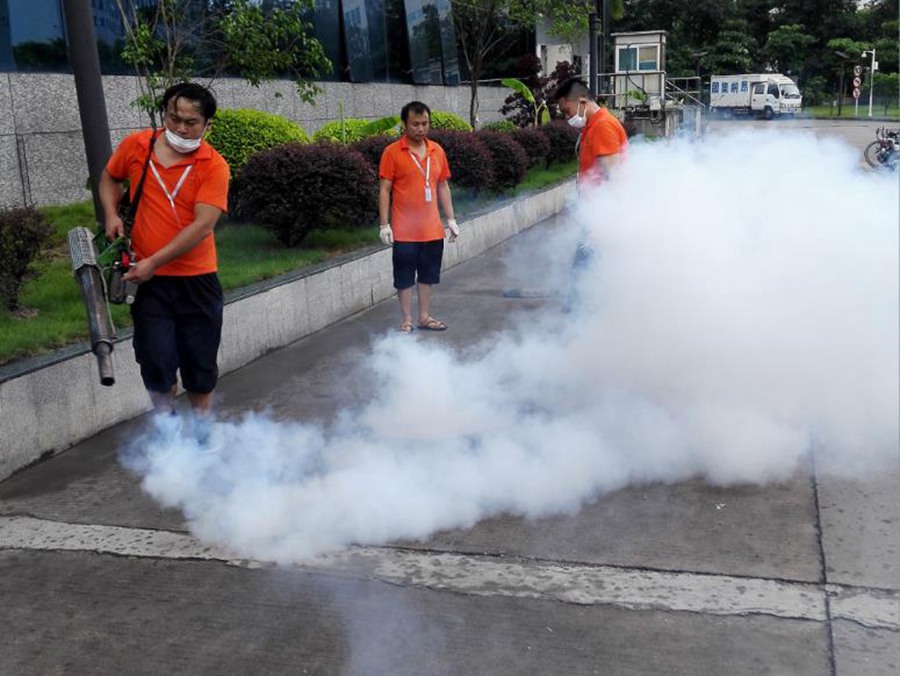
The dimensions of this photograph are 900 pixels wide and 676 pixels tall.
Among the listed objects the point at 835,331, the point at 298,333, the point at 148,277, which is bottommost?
the point at 298,333

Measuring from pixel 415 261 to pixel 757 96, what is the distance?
338 inches

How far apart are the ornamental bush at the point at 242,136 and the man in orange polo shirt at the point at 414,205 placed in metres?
2.79

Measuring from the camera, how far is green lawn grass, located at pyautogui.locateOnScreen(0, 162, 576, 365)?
215 inches

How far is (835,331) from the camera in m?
4.68

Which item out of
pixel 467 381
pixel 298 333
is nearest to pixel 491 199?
pixel 298 333

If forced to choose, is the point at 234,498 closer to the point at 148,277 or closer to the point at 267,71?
the point at 148,277

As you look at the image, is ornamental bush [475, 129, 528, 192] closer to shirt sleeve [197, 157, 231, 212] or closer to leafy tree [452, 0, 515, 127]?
leafy tree [452, 0, 515, 127]

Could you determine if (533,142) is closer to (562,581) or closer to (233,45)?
(233,45)

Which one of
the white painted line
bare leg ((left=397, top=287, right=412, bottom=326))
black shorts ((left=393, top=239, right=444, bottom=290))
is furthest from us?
bare leg ((left=397, top=287, right=412, bottom=326))

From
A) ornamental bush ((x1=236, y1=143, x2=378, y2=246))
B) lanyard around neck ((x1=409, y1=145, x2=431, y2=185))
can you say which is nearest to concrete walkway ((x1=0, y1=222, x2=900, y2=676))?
lanyard around neck ((x1=409, y1=145, x2=431, y2=185))

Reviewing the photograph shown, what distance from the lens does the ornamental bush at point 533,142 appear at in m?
16.9

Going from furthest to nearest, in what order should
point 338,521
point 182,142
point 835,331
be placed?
point 835,331 < point 182,142 < point 338,521

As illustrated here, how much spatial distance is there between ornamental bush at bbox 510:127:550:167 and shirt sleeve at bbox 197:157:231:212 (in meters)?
12.7

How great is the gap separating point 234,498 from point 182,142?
1.59 meters
